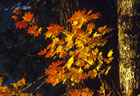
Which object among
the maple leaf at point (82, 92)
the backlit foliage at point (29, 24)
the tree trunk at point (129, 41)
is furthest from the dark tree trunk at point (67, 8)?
the maple leaf at point (82, 92)

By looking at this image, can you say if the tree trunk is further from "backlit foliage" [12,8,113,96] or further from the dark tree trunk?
the dark tree trunk

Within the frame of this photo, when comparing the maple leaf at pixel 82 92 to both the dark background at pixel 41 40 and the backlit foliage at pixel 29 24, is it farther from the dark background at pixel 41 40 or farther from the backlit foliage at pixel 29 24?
the backlit foliage at pixel 29 24

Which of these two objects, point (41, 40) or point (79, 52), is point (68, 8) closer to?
point (79, 52)

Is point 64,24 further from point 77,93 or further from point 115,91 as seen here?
point 115,91

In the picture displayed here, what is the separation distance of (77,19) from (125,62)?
99 centimetres

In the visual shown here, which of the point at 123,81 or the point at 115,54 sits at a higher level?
the point at 115,54

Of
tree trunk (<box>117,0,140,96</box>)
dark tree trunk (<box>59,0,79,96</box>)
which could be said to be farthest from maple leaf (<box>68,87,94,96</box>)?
dark tree trunk (<box>59,0,79,96</box>)

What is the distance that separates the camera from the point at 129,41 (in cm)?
296

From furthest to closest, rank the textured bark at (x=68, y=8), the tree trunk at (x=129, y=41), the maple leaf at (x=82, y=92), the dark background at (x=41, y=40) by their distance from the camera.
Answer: the dark background at (x=41, y=40)
the textured bark at (x=68, y=8)
the maple leaf at (x=82, y=92)
the tree trunk at (x=129, y=41)

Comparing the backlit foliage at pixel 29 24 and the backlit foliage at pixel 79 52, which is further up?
the backlit foliage at pixel 29 24

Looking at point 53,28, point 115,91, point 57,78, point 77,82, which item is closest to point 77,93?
point 77,82

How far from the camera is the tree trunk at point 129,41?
115 inches

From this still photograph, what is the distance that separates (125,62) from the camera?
3.03 meters

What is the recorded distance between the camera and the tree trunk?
2922 mm
